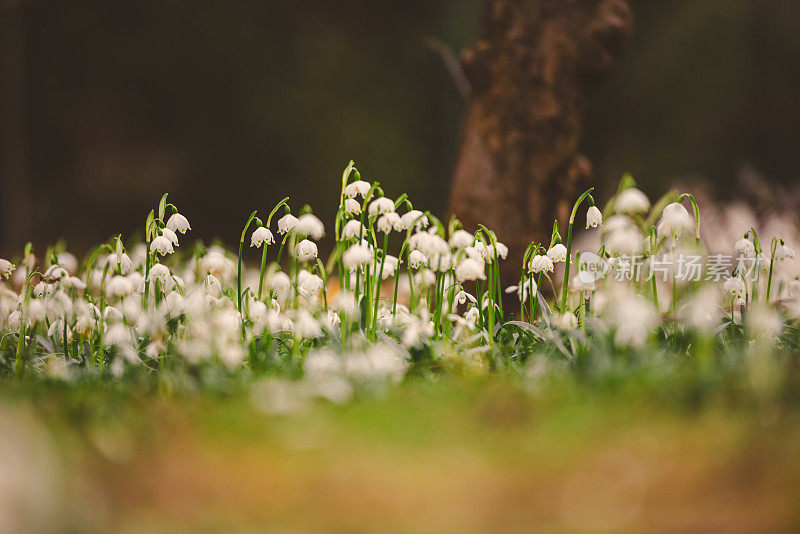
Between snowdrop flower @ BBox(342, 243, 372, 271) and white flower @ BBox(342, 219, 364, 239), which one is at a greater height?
white flower @ BBox(342, 219, 364, 239)

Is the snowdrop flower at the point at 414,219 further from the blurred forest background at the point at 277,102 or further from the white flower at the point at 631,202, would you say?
the blurred forest background at the point at 277,102

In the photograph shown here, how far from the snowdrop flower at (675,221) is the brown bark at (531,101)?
1481mm

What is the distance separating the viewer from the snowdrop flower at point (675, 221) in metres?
1.88

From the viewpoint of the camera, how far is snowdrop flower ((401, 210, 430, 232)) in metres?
2.23

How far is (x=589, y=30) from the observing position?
3480 millimetres

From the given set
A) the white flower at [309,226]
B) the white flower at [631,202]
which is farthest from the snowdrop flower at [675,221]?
the white flower at [309,226]

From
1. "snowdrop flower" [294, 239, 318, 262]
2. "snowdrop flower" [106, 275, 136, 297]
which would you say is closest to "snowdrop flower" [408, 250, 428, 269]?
"snowdrop flower" [294, 239, 318, 262]

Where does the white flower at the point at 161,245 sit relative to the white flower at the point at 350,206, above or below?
below

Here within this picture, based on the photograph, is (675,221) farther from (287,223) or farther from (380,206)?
(287,223)

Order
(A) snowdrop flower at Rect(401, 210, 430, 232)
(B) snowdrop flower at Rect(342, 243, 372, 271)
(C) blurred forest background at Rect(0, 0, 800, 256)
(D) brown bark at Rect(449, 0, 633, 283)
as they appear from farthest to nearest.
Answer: (C) blurred forest background at Rect(0, 0, 800, 256)
(D) brown bark at Rect(449, 0, 633, 283)
(A) snowdrop flower at Rect(401, 210, 430, 232)
(B) snowdrop flower at Rect(342, 243, 372, 271)

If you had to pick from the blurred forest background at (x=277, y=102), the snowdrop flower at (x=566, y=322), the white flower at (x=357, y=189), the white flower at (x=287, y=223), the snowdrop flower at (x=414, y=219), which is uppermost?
the blurred forest background at (x=277, y=102)

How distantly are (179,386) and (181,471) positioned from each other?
25.3 inches

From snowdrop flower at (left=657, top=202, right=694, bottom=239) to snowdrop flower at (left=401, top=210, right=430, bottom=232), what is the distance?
0.71 meters

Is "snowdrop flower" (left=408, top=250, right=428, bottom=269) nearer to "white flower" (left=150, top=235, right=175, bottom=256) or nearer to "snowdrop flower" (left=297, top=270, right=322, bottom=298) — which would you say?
"snowdrop flower" (left=297, top=270, right=322, bottom=298)
